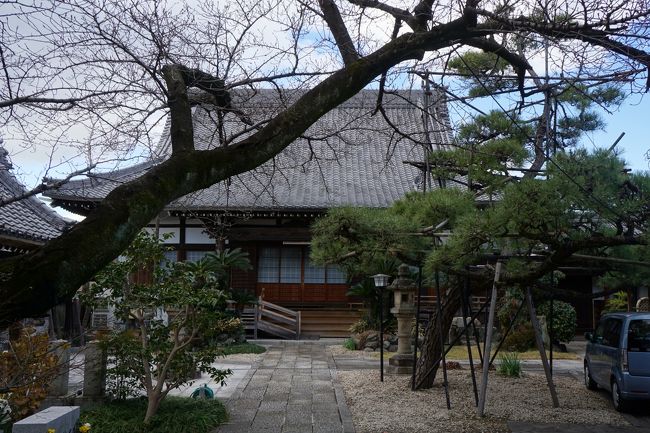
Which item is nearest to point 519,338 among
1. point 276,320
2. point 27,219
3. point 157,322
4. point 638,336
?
point 276,320

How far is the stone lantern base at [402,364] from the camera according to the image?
12.4 meters

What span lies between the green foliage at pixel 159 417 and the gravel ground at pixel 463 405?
6.17ft

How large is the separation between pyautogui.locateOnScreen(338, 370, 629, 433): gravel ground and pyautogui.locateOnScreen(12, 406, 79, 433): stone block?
3.67 metres

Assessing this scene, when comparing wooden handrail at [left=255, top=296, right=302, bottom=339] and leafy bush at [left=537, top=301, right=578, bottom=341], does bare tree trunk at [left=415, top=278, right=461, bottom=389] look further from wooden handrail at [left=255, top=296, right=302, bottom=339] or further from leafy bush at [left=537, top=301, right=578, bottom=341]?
wooden handrail at [left=255, top=296, right=302, bottom=339]

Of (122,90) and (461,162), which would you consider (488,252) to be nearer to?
(461,162)

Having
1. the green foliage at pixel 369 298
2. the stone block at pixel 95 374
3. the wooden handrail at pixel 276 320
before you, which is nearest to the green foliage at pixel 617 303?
the green foliage at pixel 369 298

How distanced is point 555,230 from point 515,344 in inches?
425

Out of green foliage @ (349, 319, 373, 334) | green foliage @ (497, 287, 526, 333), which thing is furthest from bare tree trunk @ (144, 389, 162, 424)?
green foliage @ (349, 319, 373, 334)

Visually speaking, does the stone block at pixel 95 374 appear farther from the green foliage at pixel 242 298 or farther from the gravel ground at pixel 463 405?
the green foliage at pixel 242 298

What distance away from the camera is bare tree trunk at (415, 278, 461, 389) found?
1015 centimetres

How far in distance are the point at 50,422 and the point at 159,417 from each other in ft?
10.4

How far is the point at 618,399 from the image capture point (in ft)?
29.2

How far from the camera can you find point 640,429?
26.1 feet

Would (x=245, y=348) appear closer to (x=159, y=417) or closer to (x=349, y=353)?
(x=349, y=353)
